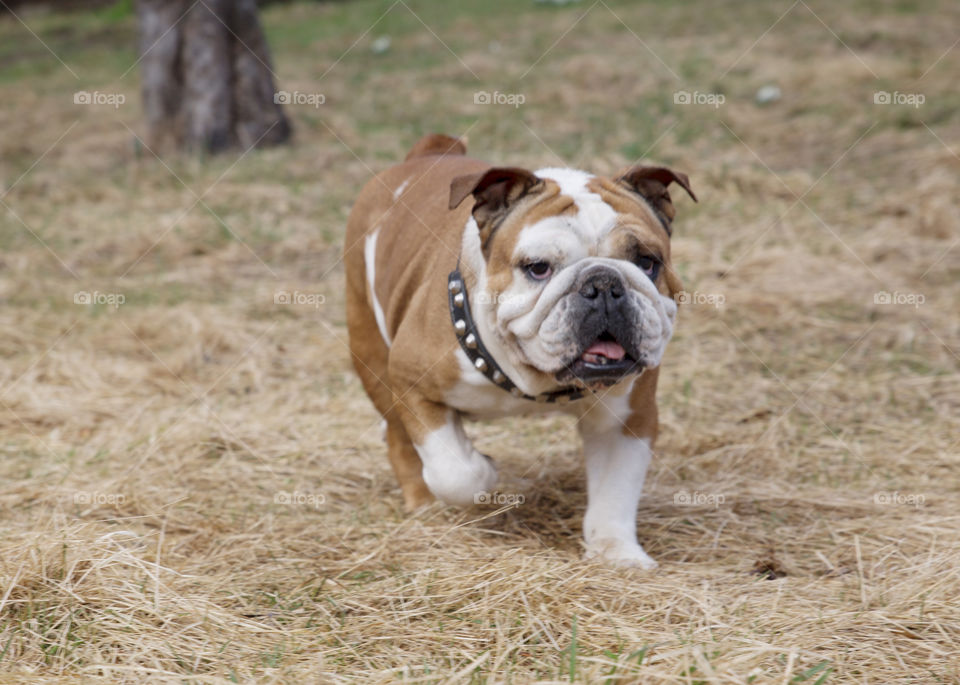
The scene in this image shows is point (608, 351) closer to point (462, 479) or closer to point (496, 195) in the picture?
point (496, 195)

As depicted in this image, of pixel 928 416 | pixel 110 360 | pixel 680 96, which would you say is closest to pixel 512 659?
pixel 928 416

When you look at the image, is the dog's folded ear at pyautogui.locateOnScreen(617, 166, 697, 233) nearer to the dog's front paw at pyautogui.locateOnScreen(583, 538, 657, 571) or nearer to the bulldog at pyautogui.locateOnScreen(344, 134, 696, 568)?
the bulldog at pyautogui.locateOnScreen(344, 134, 696, 568)

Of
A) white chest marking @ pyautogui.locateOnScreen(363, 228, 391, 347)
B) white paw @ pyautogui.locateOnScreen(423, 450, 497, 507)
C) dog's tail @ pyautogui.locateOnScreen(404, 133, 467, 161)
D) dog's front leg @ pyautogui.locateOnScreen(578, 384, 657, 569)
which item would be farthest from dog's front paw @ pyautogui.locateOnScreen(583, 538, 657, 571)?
dog's tail @ pyautogui.locateOnScreen(404, 133, 467, 161)

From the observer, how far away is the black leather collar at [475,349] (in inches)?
134

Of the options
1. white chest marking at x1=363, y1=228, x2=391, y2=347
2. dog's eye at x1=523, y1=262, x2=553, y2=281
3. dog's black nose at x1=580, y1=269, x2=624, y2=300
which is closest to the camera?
dog's black nose at x1=580, y1=269, x2=624, y2=300

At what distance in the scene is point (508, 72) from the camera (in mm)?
12922

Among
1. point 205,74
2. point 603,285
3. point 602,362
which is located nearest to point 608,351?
point 602,362

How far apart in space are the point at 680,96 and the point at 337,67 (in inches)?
227

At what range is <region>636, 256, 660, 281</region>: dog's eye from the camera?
3247 mm

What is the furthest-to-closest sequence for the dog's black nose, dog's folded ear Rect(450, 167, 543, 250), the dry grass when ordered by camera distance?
dog's folded ear Rect(450, 167, 543, 250), the dog's black nose, the dry grass

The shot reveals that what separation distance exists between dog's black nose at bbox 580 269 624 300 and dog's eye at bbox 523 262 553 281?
170mm

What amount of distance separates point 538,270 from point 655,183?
0.60m

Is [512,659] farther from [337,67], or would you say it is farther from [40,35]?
[40,35]

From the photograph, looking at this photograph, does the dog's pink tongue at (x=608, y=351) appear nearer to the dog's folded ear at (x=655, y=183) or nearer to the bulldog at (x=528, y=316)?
the bulldog at (x=528, y=316)
